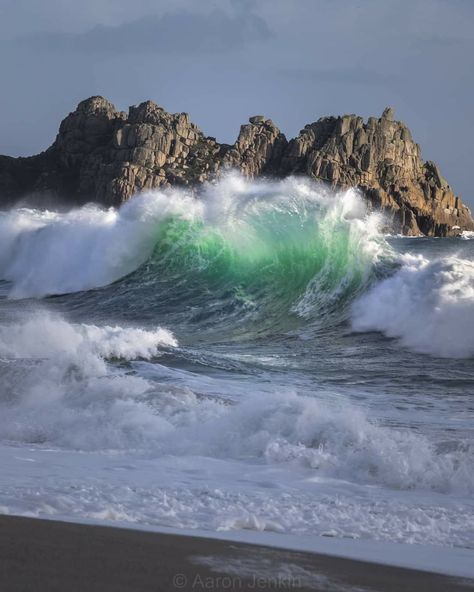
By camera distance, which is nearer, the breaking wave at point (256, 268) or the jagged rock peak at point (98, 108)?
the breaking wave at point (256, 268)

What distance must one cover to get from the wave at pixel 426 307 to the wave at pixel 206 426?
5.10 metres

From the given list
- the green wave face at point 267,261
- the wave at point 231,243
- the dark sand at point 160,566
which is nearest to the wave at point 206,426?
the dark sand at point 160,566

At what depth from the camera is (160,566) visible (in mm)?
3535

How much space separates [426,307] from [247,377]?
5150 millimetres

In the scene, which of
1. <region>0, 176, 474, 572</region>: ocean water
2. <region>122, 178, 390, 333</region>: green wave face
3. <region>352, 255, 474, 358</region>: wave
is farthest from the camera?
<region>122, 178, 390, 333</region>: green wave face

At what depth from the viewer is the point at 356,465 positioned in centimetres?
631

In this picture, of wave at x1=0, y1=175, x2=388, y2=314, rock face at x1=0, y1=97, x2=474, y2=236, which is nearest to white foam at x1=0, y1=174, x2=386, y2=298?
wave at x1=0, y1=175, x2=388, y2=314

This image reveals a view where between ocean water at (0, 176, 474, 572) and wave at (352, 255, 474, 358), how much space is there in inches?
1.7

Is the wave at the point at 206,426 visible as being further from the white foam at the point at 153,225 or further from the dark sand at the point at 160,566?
the white foam at the point at 153,225

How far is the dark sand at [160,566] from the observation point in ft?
10.7

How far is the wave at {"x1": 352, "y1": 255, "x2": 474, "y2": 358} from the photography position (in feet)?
44.4

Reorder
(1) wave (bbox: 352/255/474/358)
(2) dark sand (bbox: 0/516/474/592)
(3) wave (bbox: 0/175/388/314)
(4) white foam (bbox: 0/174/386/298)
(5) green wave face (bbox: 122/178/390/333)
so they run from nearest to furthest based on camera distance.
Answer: (2) dark sand (bbox: 0/516/474/592), (1) wave (bbox: 352/255/474/358), (5) green wave face (bbox: 122/178/390/333), (3) wave (bbox: 0/175/388/314), (4) white foam (bbox: 0/174/386/298)

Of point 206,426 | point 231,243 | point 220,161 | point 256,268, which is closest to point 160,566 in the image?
point 206,426

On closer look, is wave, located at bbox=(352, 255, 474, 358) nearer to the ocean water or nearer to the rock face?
the ocean water
